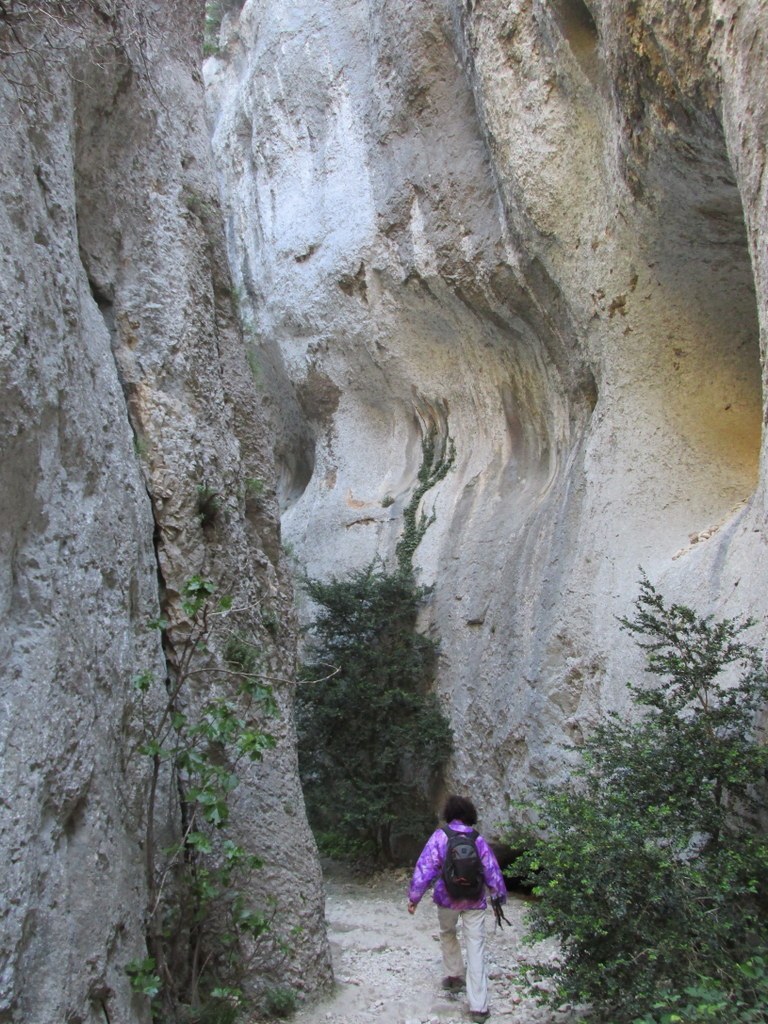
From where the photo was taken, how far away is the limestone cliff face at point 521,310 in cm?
676

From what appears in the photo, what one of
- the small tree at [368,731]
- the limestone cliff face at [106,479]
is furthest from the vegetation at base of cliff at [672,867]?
the small tree at [368,731]

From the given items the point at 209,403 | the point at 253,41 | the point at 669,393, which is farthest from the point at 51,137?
the point at 253,41

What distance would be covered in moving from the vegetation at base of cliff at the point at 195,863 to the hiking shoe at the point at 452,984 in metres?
1.15

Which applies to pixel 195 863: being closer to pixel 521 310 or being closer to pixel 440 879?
pixel 440 879

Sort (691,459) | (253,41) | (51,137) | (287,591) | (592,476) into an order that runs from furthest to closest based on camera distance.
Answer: (253,41) < (592,476) < (691,459) < (287,591) < (51,137)

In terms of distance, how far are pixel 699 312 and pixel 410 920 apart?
5.74 m

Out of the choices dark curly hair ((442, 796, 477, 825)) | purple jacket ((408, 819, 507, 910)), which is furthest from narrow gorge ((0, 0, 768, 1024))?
dark curly hair ((442, 796, 477, 825))

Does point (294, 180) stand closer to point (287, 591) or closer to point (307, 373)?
point (307, 373)

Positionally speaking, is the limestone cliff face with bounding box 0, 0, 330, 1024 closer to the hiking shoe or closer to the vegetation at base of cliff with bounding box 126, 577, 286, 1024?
the vegetation at base of cliff with bounding box 126, 577, 286, 1024

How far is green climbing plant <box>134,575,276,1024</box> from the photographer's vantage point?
449cm

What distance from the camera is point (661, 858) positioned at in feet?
14.0

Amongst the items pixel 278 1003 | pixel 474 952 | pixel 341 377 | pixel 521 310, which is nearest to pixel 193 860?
pixel 278 1003

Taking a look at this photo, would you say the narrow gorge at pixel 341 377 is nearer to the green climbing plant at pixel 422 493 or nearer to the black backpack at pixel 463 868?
the green climbing plant at pixel 422 493

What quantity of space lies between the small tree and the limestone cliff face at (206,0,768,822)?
1.34 feet
